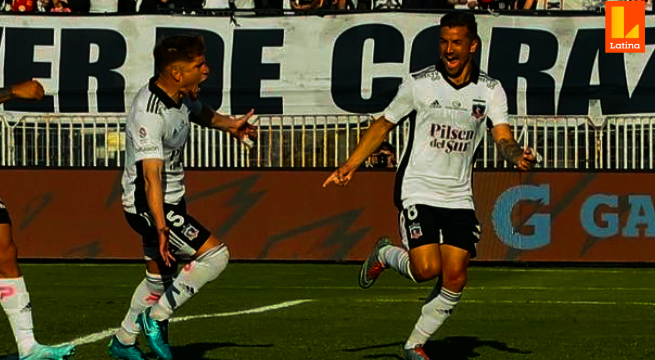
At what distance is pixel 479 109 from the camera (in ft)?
38.9

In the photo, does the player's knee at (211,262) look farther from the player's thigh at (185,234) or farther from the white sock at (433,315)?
the white sock at (433,315)

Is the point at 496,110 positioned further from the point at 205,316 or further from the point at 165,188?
the point at 205,316

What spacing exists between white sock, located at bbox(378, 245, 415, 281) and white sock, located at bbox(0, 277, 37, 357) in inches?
104

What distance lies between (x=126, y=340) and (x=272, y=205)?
11957 mm

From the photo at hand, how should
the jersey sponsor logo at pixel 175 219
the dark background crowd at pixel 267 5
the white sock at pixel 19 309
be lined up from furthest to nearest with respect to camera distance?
the dark background crowd at pixel 267 5 → the jersey sponsor logo at pixel 175 219 → the white sock at pixel 19 309

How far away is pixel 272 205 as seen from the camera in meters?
23.5

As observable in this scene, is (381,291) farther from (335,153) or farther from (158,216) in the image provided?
(158,216)

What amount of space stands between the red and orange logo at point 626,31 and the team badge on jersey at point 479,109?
42.1ft

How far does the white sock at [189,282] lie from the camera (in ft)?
37.7

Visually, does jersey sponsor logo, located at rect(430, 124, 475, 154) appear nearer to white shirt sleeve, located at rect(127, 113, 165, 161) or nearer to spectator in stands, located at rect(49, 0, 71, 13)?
white shirt sleeve, located at rect(127, 113, 165, 161)

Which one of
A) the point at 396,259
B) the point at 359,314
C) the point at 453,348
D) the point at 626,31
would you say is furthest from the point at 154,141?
the point at 626,31

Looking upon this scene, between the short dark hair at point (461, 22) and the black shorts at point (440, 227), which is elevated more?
the short dark hair at point (461, 22)

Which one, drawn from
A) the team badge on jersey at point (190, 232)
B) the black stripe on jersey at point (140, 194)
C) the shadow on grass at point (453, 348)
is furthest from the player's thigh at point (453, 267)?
the black stripe on jersey at point (140, 194)

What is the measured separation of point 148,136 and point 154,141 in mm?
53
